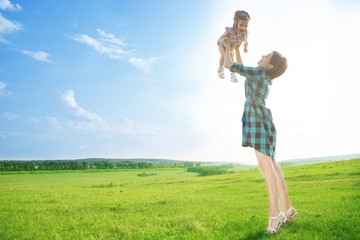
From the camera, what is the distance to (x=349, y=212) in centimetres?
543

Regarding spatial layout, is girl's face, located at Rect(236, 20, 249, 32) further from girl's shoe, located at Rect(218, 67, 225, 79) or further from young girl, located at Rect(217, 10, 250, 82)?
girl's shoe, located at Rect(218, 67, 225, 79)

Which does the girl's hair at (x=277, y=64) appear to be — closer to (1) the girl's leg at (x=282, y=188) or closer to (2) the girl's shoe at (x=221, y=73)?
(2) the girl's shoe at (x=221, y=73)

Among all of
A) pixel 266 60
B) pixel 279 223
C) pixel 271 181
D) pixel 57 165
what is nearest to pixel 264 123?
pixel 271 181

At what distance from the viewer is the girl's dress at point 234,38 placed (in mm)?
4734

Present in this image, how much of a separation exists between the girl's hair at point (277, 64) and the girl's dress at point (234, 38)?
72 centimetres

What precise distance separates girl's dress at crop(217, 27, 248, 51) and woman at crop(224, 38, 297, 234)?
0.67 feet

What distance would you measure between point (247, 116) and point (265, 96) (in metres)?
0.62

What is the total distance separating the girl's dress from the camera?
473 centimetres

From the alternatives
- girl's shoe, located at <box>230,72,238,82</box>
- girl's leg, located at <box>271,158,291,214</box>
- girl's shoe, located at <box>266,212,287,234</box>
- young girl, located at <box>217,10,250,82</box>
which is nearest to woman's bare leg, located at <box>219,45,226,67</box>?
young girl, located at <box>217,10,250,82</box>

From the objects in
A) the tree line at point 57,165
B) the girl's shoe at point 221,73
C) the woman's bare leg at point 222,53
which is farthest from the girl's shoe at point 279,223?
the tree line at point 57,165

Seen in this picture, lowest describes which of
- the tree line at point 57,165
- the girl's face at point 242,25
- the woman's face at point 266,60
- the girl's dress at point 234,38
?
the tree line at point 57,165

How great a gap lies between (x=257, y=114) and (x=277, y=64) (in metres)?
1.13

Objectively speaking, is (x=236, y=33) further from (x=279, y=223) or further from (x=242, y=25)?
(x=279, y=223)

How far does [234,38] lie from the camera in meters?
4.80
